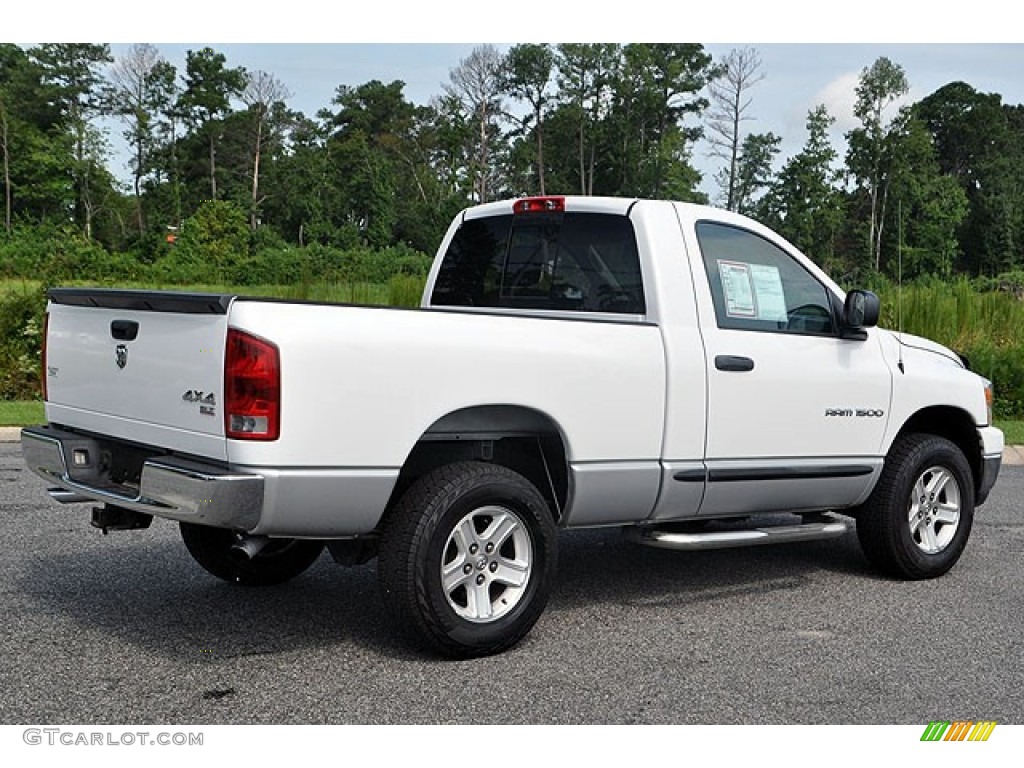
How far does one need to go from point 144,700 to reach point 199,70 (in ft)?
206

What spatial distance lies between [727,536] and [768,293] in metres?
1.32

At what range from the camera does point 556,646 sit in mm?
5301

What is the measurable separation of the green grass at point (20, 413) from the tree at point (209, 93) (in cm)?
4813

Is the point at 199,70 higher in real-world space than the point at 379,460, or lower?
higher

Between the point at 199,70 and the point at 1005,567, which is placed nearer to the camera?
the point at 1005,567

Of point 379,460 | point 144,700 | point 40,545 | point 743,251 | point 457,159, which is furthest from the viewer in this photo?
point 457,159

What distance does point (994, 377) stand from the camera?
16047 mm

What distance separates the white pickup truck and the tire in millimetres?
12

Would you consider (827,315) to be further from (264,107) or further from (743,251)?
(264,107)

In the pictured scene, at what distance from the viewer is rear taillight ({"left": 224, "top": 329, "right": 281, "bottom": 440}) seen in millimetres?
4430

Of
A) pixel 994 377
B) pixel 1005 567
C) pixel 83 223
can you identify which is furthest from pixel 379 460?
pixel 83 223

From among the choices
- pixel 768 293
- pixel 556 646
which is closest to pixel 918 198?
pixel 768 293

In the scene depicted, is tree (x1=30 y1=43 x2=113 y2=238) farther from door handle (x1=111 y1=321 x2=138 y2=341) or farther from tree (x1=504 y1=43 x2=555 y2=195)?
door handle (x1=111 y1=321 x2=138 y2=341)
